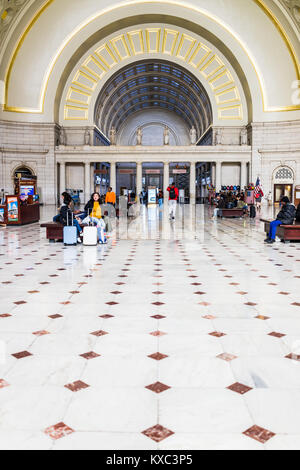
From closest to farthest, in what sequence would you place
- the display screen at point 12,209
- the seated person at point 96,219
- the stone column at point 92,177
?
1. the seated person at point 96,219
2. the display screen at point 12,209
3. the stone column at point 92,177

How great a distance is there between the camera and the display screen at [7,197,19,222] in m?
16.8

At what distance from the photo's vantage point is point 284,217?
1195 cm

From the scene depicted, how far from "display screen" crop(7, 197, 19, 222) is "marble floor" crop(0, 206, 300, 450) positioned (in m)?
9.06

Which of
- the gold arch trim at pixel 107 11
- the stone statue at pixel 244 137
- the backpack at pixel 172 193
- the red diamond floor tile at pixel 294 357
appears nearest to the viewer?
the red diamond floor tile at pixel 294 357

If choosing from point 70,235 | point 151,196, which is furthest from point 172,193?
point 151,196

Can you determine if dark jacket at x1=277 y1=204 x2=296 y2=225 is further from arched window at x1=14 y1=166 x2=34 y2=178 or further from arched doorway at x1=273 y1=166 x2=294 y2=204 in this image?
arched window at x1=14 y1=166 x2=34 y2=178

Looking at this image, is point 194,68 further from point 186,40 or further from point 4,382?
point 4,382

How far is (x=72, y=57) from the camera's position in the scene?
3566 cm

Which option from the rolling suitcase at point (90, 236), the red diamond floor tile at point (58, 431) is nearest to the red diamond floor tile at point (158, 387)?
the red diamond floor tile at point (58, 431)

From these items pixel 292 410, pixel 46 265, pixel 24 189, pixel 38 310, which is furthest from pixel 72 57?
pixel 292 410

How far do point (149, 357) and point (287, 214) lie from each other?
8882 millimetres

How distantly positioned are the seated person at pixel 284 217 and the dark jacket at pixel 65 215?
5624 mm

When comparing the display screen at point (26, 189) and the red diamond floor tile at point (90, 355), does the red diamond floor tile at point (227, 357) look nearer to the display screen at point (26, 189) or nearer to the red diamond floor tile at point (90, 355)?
the red diamond floor tile at point (90, 355)

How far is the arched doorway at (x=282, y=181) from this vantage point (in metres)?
36.3
